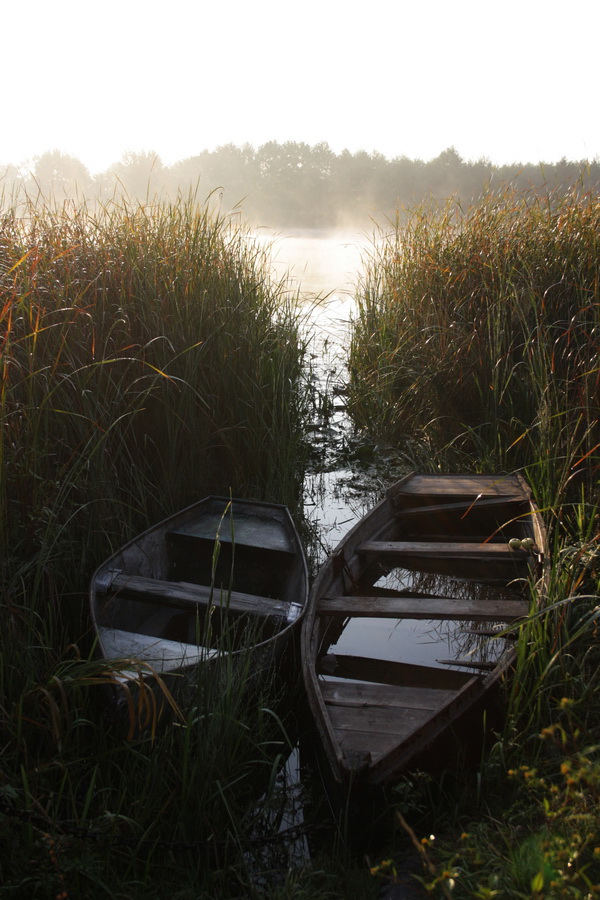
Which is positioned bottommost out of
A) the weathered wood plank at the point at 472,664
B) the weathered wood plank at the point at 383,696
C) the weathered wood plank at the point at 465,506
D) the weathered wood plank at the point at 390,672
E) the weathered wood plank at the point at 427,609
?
the weathered wood plank at the point at 390,672

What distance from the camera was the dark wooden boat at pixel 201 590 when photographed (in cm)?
270

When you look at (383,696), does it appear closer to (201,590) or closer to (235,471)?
(201,590)

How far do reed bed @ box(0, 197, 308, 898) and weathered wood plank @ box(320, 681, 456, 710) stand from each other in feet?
0.90

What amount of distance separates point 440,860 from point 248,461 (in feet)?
10.4

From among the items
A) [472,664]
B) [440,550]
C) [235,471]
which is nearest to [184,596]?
[472,664]

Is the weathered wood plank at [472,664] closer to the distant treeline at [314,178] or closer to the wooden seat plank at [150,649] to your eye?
the wooden seat plank at [150,649]

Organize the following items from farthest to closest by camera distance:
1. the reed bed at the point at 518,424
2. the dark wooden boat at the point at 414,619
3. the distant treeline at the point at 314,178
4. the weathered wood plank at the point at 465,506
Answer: the distant treeline at the point at 314,178
the weathered wood plank at the point at 465,506
the dark wooden boat at the point at 414,619
the reed bed at the point at 518,424

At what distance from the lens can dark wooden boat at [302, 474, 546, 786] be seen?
2.31 meters

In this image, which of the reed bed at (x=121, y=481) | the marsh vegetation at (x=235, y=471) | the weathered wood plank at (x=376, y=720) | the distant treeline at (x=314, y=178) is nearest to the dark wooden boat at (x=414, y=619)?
the weathered wood plank at (x=376, y=720)

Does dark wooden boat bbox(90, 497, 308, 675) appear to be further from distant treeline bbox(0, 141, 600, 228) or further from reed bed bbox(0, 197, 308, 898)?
distant treeline bbox(0, 141, 600, 228)

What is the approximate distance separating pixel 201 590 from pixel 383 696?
992 mm

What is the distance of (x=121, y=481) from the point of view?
155 inches

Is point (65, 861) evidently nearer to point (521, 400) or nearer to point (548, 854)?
point (548, 854)

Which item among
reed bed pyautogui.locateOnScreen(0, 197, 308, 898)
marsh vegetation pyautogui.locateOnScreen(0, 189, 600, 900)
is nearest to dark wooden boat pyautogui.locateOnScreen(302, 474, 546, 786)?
marsh vegetation pyautogui.locateOnScreen(0, 189, 600, 900)
